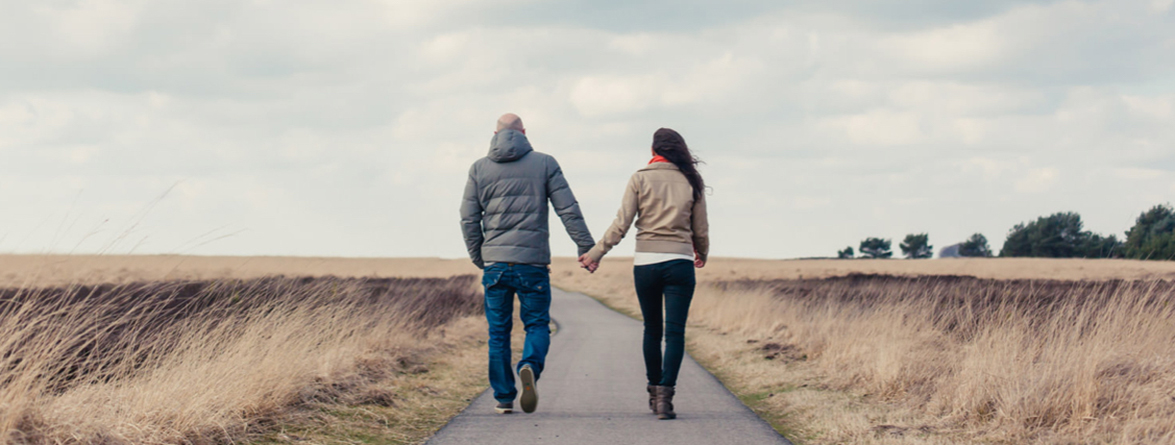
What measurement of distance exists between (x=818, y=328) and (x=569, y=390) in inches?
221

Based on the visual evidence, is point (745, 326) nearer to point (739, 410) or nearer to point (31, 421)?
point (739, 410)

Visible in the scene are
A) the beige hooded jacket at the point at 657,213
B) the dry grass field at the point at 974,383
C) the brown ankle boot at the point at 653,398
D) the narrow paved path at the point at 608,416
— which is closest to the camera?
the narrow paved path at the point at 608,416

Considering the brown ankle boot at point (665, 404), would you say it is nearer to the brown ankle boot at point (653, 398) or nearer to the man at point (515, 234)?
the brown ankle boot at point (653, 398)

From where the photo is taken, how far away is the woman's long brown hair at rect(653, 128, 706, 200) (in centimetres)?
641

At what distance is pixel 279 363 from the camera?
652 centimetres

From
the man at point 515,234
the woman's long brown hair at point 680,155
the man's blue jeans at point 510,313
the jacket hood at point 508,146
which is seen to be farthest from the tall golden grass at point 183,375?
the woman's long brown hair at point 680,155

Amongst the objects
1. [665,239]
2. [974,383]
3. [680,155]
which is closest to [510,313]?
[665,239]

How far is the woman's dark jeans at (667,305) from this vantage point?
630 cm

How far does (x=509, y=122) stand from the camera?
6613 mm

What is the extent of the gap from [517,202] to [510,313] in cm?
94

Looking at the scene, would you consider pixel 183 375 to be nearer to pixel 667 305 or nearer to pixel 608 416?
pixel 608 416

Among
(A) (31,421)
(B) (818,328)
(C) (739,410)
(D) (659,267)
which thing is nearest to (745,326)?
(B) (818,328)

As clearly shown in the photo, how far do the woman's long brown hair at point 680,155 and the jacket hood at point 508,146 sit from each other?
1049mm

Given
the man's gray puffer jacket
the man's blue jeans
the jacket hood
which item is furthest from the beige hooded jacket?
the jacket hood
